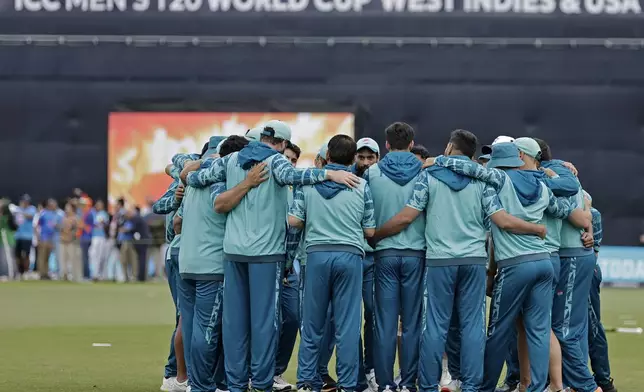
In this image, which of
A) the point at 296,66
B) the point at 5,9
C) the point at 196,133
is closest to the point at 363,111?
the point at 296,66

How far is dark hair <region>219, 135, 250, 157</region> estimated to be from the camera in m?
10.3

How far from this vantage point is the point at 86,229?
27.8 meters

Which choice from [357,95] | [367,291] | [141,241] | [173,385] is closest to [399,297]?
Answer: [367,291]

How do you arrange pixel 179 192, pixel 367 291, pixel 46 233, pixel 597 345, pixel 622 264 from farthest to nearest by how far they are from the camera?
pixel 46 233
pixel 622 264
pixel 597 345
pixel 179 192
pixel 367 291

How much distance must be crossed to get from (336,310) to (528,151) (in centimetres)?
195

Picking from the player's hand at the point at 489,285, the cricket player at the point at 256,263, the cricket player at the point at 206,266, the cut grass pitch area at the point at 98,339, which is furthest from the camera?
the cut grass pitch area at the point at 98,339

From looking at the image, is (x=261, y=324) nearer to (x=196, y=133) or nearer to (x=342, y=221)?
(x=342, y=221)

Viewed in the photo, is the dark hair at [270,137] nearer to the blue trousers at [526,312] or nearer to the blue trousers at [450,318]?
the blue trousers at [450,318]

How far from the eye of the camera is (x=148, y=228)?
2788 cm

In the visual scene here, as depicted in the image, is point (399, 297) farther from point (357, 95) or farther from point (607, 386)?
point (357, 95)

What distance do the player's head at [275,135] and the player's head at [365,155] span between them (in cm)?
80

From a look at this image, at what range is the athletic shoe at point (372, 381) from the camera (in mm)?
10633

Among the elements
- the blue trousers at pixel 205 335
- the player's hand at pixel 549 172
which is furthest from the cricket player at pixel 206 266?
the player's hand at pixel 549 172

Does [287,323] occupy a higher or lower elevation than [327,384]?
higher
